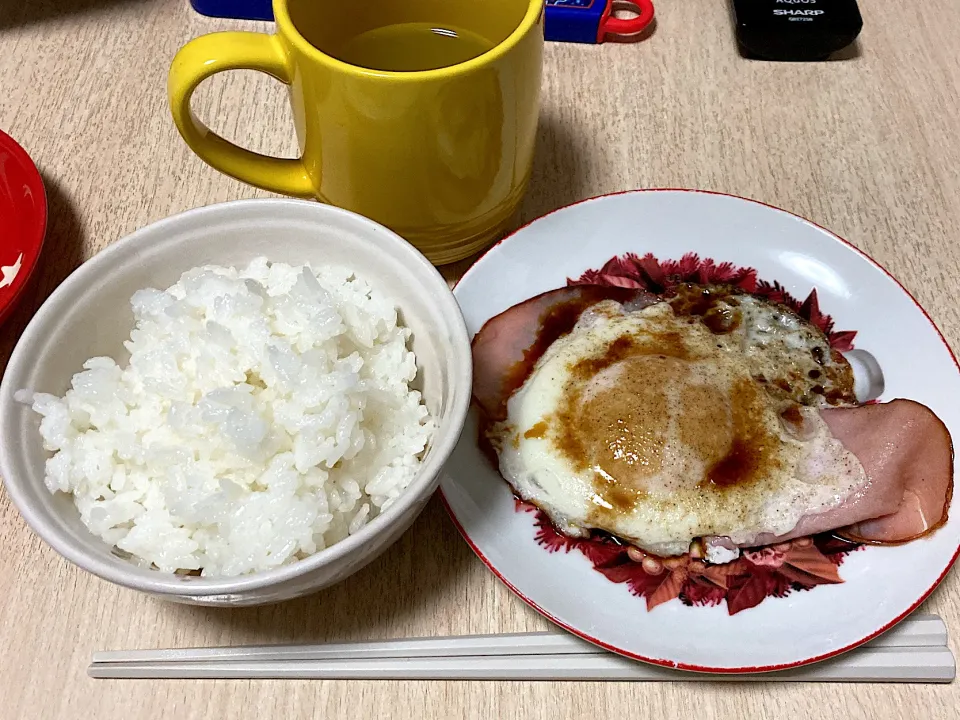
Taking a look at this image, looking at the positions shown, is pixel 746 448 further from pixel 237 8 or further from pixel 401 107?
pixel 237 8

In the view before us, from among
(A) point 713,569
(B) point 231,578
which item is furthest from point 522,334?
(B) point 231,578

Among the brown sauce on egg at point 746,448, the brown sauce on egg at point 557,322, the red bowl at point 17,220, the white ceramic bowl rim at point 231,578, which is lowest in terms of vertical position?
the brown sauce on egg at point 746,448

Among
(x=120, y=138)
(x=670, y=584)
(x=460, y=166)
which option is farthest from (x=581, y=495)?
(x=120, y=138)

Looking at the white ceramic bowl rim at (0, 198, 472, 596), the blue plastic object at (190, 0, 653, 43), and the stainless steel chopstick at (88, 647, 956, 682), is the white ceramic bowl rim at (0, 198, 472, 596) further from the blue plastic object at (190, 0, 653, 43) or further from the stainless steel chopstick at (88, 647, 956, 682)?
the blue plastic object at (190, 0, 653, 43)

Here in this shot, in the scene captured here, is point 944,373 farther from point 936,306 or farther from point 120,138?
point 120,138

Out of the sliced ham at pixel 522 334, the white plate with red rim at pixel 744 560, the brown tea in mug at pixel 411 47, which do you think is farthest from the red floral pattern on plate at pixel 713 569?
the brown tea in mug at pixel 411 47

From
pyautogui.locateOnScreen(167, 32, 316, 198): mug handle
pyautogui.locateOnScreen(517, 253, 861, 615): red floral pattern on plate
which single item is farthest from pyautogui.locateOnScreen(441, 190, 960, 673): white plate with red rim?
pyautogui.locateOnScreen(167, 32, 316, 198): mug handle

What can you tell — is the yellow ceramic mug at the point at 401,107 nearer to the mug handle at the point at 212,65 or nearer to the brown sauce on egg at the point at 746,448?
the mug handle at the point at 212,65
